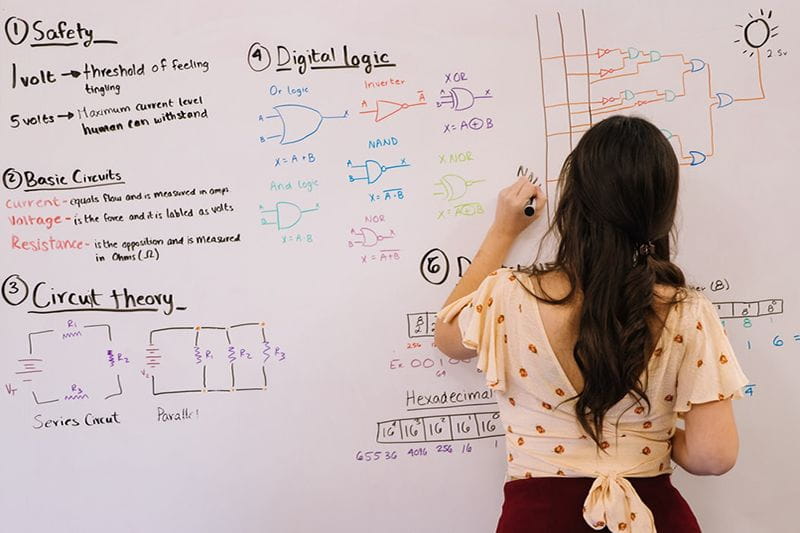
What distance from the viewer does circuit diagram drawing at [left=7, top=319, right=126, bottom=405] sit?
1.75m

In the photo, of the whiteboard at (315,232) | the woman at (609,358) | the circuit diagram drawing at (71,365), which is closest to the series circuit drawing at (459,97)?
the whiteboard at (315,232)

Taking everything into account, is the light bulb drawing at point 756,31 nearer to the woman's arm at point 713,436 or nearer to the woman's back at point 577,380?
the woman's back at point 577,380

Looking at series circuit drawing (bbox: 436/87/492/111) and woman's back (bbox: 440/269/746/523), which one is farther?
series circuit drawing (bbox: 436/87/492/111)

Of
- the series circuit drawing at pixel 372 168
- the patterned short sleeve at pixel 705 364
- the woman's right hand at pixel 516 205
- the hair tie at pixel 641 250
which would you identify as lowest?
the patterned short sleeve at pixel 705 364

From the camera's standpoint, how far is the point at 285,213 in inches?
67.7

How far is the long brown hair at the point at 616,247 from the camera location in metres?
1.20

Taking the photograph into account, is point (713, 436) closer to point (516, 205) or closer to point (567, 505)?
point (567, 505)

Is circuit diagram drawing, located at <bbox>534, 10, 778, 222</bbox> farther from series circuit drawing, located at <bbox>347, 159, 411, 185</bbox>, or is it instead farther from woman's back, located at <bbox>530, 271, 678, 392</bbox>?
woman's back, located at <bbox>530, 271, 678, 392</bbox>

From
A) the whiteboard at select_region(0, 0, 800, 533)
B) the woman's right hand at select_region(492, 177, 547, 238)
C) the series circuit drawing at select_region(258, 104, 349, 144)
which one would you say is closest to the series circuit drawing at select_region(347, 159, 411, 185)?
the whiteboard at select_region(0, 0, 800, 533)

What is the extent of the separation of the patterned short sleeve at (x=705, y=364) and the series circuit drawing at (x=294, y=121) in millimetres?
935

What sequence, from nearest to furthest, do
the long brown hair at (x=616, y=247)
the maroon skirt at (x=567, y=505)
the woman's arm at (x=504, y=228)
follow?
1. the long brown hair at (x=616, y=247)
2. the maroon skirt at (x=567, y=505)
3. the woman's arm at (x=504, y=228)

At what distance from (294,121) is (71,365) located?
0.84 m

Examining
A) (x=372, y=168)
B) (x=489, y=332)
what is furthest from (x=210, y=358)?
(x=489, y=332)

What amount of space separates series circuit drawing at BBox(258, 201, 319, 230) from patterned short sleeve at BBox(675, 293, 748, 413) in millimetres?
911
